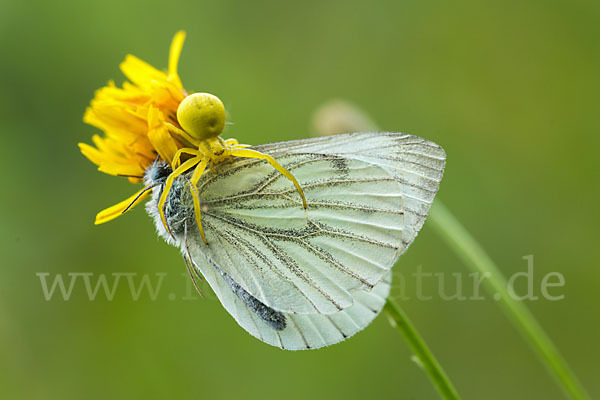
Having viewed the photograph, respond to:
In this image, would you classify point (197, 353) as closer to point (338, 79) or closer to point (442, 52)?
point (338, 79)

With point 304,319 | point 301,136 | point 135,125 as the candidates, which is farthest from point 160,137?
point 301,136

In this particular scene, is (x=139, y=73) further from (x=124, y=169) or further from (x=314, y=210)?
(x=314, y=210)

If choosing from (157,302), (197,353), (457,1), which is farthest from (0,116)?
(457,1)

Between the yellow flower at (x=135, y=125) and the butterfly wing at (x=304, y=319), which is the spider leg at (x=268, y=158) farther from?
the butterfly wing at (x=304, y=319)

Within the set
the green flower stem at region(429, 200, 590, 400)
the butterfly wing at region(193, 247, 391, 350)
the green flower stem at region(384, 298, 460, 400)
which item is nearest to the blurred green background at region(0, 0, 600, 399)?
the green flower stem at region(429, 200, 590, 400)

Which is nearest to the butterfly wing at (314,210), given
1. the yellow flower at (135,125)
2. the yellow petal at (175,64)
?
the yellow flower at (135,125)

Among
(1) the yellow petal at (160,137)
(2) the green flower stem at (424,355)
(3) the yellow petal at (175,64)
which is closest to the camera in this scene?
(2) the green flower stem at (424,355)
